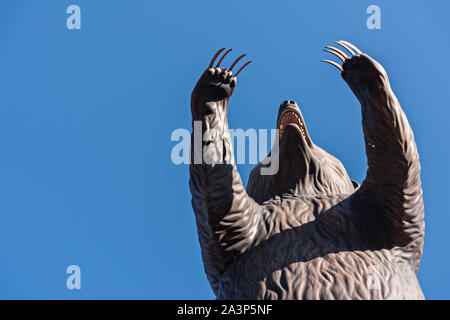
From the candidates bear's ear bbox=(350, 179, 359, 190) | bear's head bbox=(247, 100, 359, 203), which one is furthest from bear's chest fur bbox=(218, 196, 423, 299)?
bear's ear bbox=(350, 179, 359, 190)

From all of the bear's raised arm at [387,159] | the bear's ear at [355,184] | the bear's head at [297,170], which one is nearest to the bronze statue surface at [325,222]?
the bear's raised arm at [387,159]

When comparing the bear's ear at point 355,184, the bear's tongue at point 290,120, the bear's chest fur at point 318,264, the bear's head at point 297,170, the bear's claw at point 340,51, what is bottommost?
the bear's chest fur at point 318,264

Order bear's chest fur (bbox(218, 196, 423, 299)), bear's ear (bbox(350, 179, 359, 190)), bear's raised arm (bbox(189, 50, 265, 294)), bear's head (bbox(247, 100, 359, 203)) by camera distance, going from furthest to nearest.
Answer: bear's ear (bbox(350, 179, 359, 190)) < bear's head (bbox(247, 100, 359, 203)) < bear's raised arm (bbox(189, 50, 265, 294)) < bear's chest fur (bbox(218, 196, 423, 299))

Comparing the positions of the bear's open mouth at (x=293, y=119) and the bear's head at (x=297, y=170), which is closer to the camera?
the bear's head at (x=297, y=170)

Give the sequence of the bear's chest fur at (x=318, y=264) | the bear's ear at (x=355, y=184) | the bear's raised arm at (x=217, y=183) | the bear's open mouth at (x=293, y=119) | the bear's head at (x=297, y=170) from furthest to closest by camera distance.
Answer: the bear's ear at (x=355, y=184)
the bear's open mouth at (x=293, y=119)
the bear's head at (x=297, y=170)
the bear's raised arm at (x=217, y=183)
the bear's chest fur at (x=318, y=264)

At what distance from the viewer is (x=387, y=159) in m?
4.79

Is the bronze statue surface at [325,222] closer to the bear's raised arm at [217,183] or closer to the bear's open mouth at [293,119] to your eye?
the bear's raised arm at [217,183]

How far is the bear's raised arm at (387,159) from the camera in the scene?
15.5ft

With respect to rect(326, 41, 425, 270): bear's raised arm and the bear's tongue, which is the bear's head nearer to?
the bear's tongue

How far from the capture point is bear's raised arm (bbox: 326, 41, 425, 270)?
473 cm
